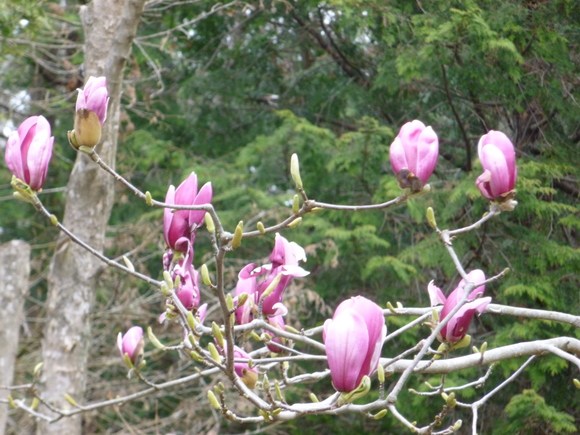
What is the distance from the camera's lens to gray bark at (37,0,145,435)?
3211 mm

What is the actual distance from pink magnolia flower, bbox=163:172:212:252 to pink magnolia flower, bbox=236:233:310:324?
0.11 m

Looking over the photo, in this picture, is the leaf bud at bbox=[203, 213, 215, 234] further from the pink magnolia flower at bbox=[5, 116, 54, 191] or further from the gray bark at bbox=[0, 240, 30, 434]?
the gray bark at bbox=[0, 240, 30, 434]

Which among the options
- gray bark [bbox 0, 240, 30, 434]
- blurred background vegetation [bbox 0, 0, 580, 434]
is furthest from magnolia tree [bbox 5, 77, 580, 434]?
gray bark [bbox 0, 240, 30, 434]

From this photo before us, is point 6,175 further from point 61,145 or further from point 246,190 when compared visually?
point 246,190

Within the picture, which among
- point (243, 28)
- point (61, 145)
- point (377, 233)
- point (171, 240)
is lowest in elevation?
point (61, 145)

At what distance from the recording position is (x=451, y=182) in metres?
3.41

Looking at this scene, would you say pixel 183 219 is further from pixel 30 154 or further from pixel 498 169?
pixel 498 169

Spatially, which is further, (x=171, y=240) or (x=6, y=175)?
(x=6, y=175)

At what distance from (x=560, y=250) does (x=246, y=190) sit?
6.37 feet

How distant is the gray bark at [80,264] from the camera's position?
3.21 meters

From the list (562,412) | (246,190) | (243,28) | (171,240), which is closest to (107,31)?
(246,190)

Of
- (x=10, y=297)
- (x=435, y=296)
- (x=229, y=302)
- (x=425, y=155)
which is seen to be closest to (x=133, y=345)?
(x=229, y=302)

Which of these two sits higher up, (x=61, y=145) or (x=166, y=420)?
(x=61, y=145)

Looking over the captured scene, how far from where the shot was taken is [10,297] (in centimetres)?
306
